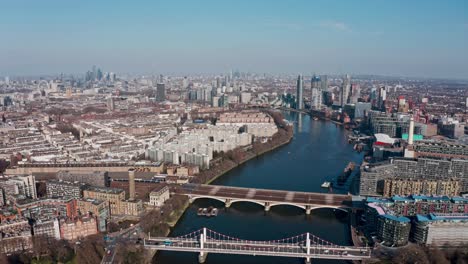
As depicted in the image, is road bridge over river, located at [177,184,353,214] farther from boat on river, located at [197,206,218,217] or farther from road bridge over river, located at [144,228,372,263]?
road bridge over river, located at [144,228,372,263]

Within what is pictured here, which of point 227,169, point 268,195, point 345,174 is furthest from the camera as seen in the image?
point 227,169

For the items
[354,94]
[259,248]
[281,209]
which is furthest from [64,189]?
[354,94]

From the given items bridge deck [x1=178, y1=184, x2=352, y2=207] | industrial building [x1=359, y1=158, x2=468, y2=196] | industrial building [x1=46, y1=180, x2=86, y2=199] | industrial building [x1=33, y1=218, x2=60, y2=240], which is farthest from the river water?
industrial building [x1=46, y1=180, x2=86, y2=199]

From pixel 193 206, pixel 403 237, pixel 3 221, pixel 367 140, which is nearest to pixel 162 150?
pixel 193 206

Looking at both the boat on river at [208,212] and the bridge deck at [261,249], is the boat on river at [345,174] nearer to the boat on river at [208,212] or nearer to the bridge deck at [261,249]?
the boat on river at [208,212]

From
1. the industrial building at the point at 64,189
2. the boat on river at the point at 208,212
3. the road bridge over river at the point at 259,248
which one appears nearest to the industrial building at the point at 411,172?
the road bridge over river at the point at 259,248

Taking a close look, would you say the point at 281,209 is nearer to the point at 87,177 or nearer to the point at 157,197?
the point at 157,197

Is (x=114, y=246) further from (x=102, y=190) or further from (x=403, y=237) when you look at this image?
(x=403, y=237)

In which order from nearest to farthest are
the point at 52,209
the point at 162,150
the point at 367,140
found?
the point at 52,209 < the point at 162,150 < the point at 367,140
